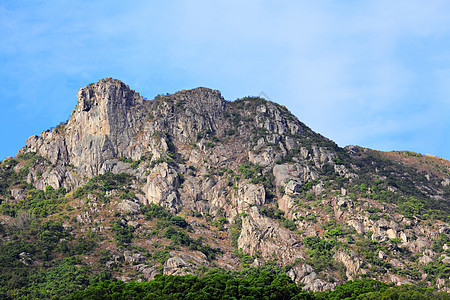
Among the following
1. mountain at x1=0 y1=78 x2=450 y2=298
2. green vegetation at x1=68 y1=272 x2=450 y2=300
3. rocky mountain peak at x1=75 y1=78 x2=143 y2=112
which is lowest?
green vegetation at x1=68 y1=272 x2=450 y2=300

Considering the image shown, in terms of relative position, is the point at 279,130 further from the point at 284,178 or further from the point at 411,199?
the point at 411,199

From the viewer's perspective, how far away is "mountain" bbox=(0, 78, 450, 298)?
442 feet

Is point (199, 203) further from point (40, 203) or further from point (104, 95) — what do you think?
point (104, 95)

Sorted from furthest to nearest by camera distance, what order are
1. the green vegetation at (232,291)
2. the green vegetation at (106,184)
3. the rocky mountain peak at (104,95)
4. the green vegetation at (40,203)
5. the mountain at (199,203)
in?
the rocky mountain peak at (104,95) < the green vegetation at (106,184) < the green vegetation at (40,203) < the mountain at (199,203) < the green vegetation at (232,291)

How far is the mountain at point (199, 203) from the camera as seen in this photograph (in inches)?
5305

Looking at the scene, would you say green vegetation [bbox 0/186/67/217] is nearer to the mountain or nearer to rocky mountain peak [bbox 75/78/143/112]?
the mountain

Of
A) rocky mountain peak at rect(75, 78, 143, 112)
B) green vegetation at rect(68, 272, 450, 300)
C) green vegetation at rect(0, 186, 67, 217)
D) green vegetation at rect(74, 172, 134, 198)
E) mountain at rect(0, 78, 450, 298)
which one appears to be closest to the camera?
green vegetation at rect(68, 272, 450, 300)

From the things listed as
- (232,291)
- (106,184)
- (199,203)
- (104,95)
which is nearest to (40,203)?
(106,184)

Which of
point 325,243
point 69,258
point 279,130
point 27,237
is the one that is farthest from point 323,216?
point 27,237

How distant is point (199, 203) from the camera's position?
168 m

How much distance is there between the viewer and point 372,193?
530 feet

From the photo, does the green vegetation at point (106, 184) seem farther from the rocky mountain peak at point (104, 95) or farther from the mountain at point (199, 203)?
the rocky mountain peak at point (104, 95)

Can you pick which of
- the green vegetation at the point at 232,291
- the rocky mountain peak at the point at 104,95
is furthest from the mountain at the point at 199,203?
the green vegetation at the point at 232,291

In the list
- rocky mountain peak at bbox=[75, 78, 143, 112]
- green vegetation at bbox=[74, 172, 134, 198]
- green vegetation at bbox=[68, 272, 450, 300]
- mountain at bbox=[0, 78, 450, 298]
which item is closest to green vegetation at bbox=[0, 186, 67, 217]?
mountain at bbox=[0, 78, 450, 298]
